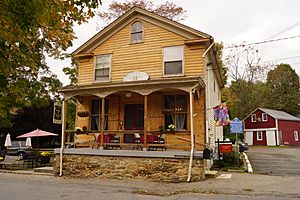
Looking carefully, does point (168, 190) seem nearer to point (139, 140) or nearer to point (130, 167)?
point (130, 167)

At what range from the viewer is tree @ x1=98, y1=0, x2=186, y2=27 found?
3045 cm

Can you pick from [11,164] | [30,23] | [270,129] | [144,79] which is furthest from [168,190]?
[270,129]

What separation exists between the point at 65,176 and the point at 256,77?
3485 centimetres

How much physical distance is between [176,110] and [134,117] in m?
2.48

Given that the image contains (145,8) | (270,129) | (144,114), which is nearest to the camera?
(144,114)

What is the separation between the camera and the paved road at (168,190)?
329 inches

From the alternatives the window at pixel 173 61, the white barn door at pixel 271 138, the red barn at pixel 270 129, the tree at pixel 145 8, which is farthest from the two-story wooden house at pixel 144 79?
the white barn door at pixel 271 138

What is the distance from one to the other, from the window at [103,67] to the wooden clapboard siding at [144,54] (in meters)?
0.27

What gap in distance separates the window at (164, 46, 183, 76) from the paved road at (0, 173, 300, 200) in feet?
19.4

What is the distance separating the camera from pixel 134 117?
15.1m

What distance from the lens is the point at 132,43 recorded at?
51.9 ft

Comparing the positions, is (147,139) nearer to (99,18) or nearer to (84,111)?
(84,111)

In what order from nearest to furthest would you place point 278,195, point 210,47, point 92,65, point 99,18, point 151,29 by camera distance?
point 278,195 < point 210,47 < point 151,29 < point 92,65 < point 99,18

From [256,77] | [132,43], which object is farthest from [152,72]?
[256,77]
